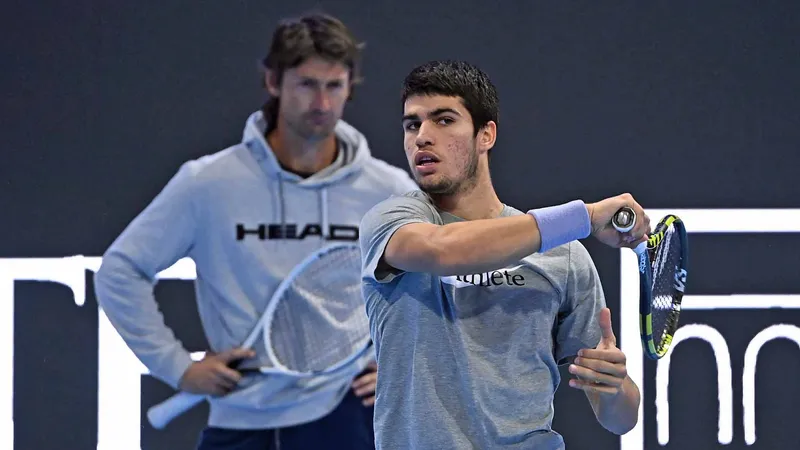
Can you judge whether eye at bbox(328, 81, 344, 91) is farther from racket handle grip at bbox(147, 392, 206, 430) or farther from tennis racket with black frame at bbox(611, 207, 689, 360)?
tennis racket with black frame at bbox(611, 207, 689, 360)

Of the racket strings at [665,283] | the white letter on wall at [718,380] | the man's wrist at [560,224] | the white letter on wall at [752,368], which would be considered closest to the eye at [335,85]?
the racket strings at [665,283]

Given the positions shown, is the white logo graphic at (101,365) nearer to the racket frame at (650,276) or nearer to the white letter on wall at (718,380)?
the white letter on wall at (718,380)

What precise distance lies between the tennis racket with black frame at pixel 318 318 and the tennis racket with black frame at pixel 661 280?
94cm

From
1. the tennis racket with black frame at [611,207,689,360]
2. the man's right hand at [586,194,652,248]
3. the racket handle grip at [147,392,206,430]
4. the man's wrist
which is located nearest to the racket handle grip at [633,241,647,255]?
the tennis racket with black frame at [611,207,689,360]

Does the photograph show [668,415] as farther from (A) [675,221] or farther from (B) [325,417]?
(A) [675,221]

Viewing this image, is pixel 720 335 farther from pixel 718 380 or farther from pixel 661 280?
pixel 661 280

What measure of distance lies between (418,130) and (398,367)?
475mm

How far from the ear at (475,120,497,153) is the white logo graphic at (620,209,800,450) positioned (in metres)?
1.81

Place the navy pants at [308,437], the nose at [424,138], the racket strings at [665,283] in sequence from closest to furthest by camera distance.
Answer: the nose at [424,138]
the racket strings at [665,283]
the navy pants at [308,437]

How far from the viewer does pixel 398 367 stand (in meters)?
2.05

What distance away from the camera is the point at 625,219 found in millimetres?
2014

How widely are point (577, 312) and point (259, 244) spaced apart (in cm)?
131

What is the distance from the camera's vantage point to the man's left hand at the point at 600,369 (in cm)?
207

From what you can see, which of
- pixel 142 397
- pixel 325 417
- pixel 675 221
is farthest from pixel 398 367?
pixel 142 397
